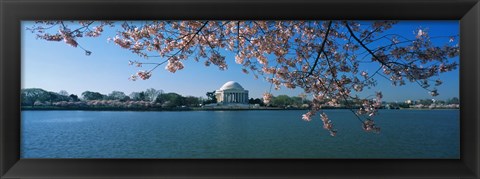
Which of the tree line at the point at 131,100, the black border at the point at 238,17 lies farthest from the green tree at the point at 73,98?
the black border at the point at 238,17

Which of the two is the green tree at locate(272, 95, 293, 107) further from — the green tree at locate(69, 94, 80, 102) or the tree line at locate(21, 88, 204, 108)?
the green tree at locate(69, 94, 80, 102)

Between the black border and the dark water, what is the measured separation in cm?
5

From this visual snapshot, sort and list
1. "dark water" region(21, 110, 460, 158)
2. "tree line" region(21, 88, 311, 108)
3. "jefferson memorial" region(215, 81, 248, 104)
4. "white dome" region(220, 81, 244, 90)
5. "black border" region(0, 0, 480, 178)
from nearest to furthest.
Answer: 1. "black border" region(0, 0, 480, 178)
2. "dark water" region(21, 110, 460, 158)
3. "tree line" region(21, 88, 311, 108)
4. "jefferson memorial" region(215, 81, 248, 104)
5. "white dome" region(220, 81, 244, 90)

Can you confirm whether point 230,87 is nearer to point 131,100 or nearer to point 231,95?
point 231,95

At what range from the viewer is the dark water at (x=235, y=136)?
1.52 metres

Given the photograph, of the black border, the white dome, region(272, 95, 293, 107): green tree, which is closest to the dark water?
the black border

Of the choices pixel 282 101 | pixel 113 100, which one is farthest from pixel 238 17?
pixel 113 100

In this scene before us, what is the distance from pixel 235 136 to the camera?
5094 millimetres

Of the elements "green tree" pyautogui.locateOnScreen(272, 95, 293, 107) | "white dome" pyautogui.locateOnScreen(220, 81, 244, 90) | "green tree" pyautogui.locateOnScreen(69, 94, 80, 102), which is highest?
"white dome" pyautogui.locateOnScreen(220, 81, 244, 90)

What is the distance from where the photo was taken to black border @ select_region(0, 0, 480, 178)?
1.05 m

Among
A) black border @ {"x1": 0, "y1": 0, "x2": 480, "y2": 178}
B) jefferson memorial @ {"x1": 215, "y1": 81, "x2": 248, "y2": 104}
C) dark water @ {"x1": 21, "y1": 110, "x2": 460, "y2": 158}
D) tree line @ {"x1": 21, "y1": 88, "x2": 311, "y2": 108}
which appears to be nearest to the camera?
black border @ {"x1": 0, "y1": 0, "x2": 480, "y2": 178}
